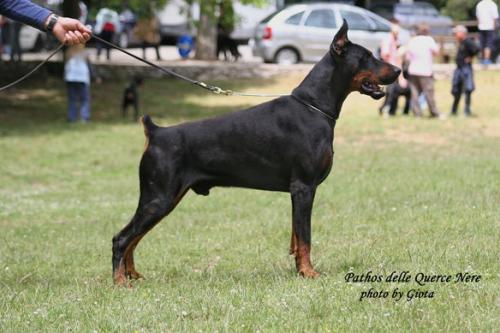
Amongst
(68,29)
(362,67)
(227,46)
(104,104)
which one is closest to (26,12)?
(68,29)

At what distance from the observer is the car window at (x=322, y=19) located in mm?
30609

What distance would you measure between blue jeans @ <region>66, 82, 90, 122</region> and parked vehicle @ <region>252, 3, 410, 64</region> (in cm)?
944

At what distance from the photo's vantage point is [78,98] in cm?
2353

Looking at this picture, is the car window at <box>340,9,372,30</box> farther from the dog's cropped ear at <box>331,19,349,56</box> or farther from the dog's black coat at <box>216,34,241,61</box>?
the dog's cropped ear at <box>331,19,349,56</box>

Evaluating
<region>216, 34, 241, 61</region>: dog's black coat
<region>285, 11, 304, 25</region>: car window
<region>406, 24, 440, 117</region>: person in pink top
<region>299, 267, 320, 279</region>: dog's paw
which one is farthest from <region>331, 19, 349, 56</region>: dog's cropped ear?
<region>216, 34, 241, 61</region>: dog's black coat

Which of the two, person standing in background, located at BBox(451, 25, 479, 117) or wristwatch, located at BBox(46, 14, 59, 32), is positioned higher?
wristwatch, located at BBox(46, 14, 59, 32)

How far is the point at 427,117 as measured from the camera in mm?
23125

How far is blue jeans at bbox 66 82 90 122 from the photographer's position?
23047mm

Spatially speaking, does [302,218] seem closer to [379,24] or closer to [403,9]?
[379,24]

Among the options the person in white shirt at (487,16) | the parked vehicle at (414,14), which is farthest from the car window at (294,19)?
the parked vehicle at (414,14)

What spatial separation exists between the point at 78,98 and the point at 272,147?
17.2 meters

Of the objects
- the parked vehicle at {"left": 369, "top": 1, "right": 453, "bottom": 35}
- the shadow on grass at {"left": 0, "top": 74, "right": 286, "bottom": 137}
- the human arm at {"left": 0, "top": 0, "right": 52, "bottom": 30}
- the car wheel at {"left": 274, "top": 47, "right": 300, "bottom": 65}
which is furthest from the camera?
the parked vehicle at {"left": 369, "top": 1, "right": 453, "bottom": 35}

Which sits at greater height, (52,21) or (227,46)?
(52,21)

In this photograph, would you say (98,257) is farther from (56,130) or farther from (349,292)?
(56,130)
